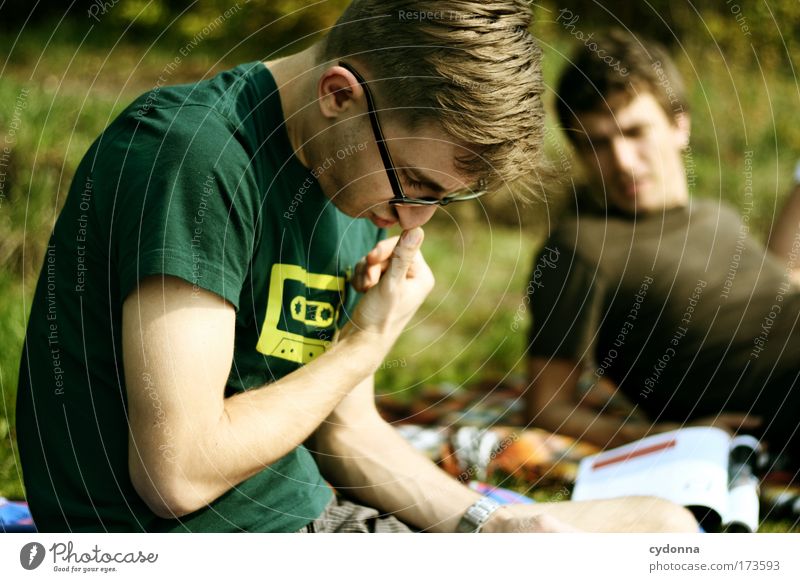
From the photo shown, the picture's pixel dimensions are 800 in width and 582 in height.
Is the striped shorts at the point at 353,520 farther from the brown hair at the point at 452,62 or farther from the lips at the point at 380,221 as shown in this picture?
the brown hair at the point at 452,62

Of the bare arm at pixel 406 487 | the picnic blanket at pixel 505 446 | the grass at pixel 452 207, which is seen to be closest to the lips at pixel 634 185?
the grass at pixel 452 207

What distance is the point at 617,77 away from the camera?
7.75 ft

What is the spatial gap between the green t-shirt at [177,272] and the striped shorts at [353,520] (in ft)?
0.20

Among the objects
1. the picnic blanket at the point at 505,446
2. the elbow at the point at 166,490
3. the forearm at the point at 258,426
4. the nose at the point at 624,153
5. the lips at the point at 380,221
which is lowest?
the picnic blanket at the point at 505,446

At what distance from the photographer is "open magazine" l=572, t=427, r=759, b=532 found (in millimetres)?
1667

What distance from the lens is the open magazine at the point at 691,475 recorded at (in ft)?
5.47

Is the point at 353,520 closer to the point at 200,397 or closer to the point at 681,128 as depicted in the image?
the point at 200,397

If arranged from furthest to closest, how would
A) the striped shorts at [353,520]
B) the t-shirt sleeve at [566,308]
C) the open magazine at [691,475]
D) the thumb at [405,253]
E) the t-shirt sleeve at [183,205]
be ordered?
the t-shirt sleeve at [566,308] → the open magazine at [691,475] → the striped shorts at [353,520] → the thumb at [405,253] → the t-shirt sleeve at [183,205]

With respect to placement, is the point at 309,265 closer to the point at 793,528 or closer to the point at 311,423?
the point at 311,423

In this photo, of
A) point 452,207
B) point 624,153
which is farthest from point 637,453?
point 452,207

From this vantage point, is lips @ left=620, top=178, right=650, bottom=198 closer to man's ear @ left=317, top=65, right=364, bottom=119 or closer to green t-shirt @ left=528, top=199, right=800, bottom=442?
green t-shirt @ left=528, top=199, right=800, bottom=442

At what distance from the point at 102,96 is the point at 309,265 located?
1730 mm

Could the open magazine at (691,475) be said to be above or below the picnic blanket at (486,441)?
above
